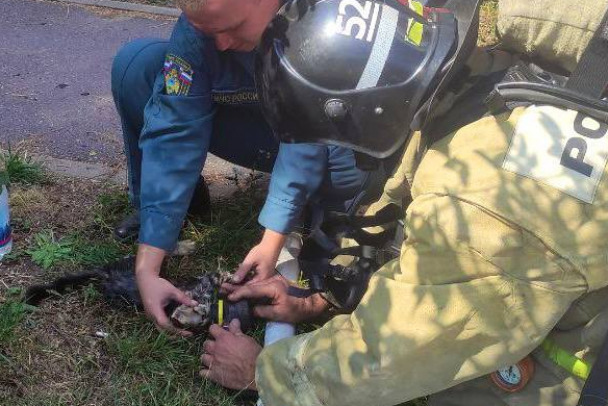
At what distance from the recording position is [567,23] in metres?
1.78

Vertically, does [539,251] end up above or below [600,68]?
below

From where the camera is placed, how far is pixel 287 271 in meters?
3.18

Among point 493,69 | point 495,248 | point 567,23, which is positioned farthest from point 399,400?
point 567,23

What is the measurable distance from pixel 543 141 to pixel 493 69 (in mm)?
383

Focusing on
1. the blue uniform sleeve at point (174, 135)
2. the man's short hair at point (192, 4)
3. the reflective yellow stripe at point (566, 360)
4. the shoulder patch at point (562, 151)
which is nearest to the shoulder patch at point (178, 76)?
the blue uniform sleeve at point (174, 135)

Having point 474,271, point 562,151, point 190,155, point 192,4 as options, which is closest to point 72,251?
point 190,155

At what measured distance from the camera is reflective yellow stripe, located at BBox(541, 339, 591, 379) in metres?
2.05

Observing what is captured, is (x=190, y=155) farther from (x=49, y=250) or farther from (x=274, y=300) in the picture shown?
(x=49, y=250)

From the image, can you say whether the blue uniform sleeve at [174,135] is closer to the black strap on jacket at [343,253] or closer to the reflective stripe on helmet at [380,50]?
the black strap on jacket at [343,253]

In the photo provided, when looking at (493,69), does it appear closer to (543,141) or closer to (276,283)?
(543,141)

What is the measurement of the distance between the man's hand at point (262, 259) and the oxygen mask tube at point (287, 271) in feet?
0.64

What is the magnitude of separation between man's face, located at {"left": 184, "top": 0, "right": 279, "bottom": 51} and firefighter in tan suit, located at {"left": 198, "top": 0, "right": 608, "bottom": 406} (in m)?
0.74

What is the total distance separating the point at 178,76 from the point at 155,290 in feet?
2.61

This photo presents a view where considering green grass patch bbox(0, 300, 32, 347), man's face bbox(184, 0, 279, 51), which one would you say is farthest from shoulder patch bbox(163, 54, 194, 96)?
green grass patch bbox(0, 300, 32, 347)
